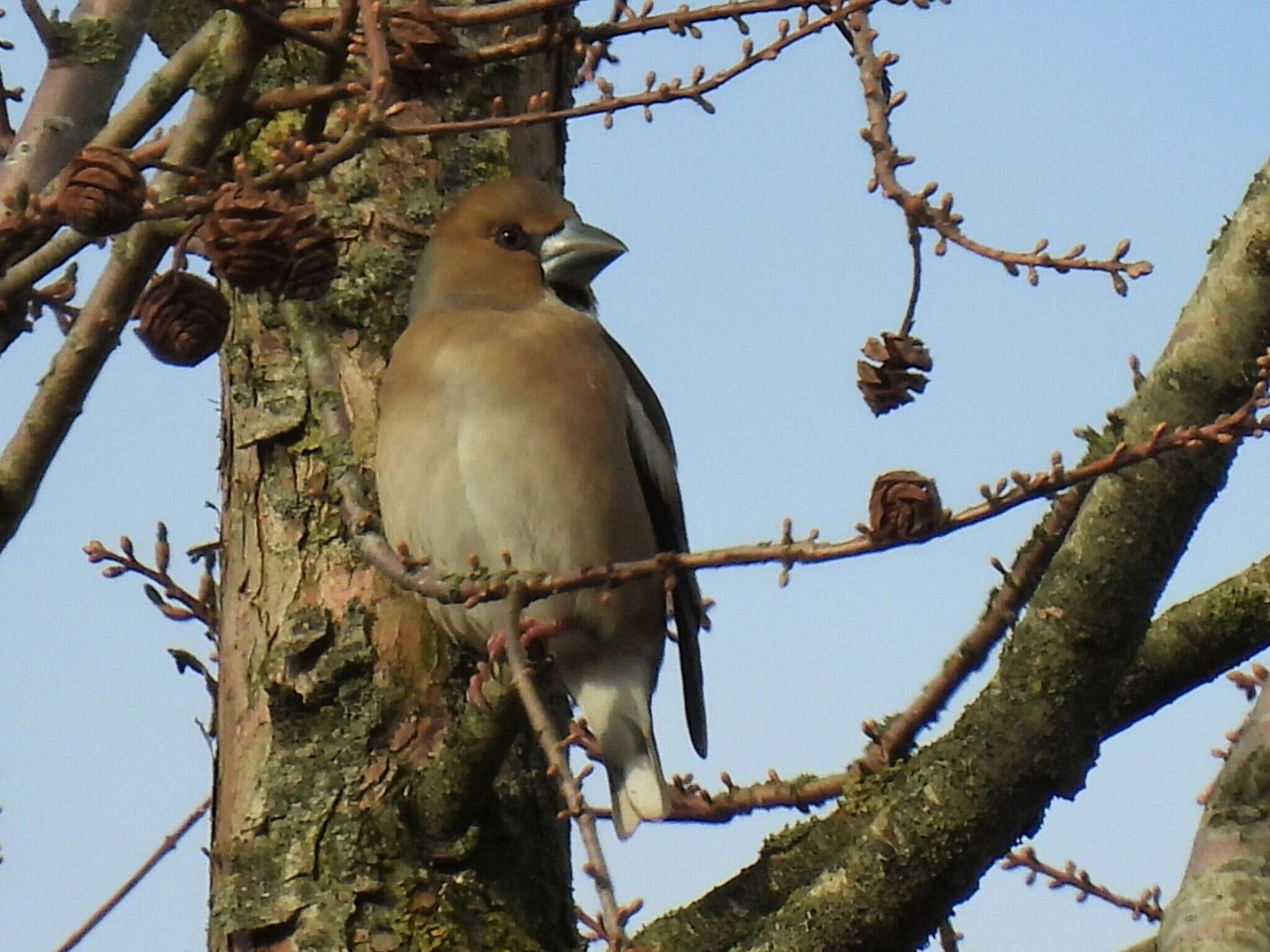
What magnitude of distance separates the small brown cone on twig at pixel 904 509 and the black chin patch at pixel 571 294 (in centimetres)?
236

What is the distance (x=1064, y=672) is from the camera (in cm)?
242

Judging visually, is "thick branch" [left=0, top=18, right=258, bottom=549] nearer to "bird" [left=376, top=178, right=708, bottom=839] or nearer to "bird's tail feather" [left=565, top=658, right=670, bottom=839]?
"bird" [left=376, top=178, right=708, bottom=839]

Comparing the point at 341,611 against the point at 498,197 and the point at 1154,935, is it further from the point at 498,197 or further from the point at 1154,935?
the point at 1154,935

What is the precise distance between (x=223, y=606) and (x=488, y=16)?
4.29 ft

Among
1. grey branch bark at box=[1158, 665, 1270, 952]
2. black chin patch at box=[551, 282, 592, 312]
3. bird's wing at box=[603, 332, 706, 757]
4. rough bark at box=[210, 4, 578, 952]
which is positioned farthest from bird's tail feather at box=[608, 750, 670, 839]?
grey branch bark at box=[1158, 665, 1270, 952]

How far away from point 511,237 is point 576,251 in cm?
16

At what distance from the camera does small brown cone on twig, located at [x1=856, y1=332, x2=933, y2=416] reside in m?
2.40

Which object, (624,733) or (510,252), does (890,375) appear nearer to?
(624,733)

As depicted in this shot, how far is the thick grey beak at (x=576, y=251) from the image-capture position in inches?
156

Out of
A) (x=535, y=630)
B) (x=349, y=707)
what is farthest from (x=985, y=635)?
(x=349, y=707)

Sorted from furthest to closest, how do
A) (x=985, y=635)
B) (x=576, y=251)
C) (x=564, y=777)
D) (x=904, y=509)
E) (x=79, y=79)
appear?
(x=576, y=251)
(x=79, y=79)
(x=985, y=635)
(x=564, y=777)
(x=904, y=509)

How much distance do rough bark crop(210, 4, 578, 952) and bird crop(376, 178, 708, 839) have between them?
4.3 inches

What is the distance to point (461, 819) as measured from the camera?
303cm

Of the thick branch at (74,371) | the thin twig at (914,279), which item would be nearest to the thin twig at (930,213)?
the thin twig at (914,279)
